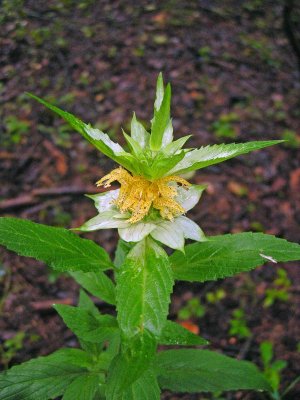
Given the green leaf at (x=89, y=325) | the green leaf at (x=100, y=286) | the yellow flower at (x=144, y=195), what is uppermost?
the yellow flower at (x=144, y=195)

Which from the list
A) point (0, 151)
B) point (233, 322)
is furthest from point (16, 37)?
point (233, 322)

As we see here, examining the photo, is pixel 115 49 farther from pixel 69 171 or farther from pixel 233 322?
pixel 233 322

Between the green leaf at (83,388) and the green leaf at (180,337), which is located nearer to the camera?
the green leaf at (180,337)

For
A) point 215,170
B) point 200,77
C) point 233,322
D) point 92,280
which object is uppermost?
point 92,280

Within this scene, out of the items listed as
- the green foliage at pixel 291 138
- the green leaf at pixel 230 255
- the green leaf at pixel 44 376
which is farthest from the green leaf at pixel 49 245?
the green foliage at pixel 291 138

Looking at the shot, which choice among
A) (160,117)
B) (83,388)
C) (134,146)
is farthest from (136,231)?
(83,388)

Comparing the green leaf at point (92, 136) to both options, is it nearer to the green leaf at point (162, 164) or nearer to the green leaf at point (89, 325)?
the green leaf at point (162, 164)
